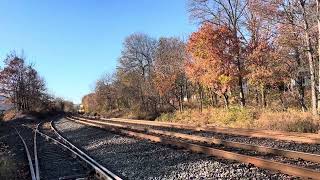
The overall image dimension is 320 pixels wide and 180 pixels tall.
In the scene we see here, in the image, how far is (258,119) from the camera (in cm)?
2512

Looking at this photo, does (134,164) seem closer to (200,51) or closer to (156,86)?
(200,51)

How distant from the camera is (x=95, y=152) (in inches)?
718

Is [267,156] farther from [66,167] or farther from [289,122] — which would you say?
[289,122]

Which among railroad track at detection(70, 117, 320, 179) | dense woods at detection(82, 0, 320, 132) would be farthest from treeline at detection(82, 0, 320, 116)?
railroad track at detection(70, 117, 320, 179)

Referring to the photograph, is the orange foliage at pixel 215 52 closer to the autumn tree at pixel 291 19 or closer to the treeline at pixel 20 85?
the autumn tree at pixel 291 19

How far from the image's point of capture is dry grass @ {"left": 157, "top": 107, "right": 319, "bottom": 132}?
64.9 ft

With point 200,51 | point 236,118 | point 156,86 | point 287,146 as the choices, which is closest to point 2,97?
point 156,86

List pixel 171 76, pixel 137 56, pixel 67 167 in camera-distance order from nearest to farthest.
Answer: pixel 67 167 < pixel 171 76 < pixel 137 56

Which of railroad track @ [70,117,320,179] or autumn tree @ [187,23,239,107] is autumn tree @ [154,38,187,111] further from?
railroad track @ [70,117,320,179]

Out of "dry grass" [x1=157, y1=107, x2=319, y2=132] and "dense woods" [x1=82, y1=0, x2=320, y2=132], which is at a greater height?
"dense woods" [x1=82, y1=0, x2=320, y2=132]

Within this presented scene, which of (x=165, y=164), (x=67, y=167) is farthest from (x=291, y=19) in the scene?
(x=67, y=167)

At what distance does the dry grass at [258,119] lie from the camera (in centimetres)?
1977

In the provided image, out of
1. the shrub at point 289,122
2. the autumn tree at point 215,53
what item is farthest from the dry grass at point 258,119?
the autumn tree at point 215,53

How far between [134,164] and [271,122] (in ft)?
33.7
